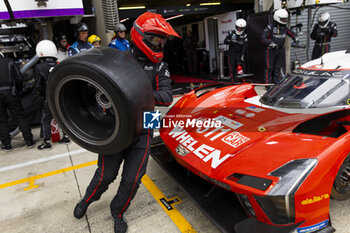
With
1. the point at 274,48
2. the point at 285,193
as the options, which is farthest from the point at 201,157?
the point at 274,48

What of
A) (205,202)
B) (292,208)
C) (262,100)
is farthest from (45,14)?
(292,208)

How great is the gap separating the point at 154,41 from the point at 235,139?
1.02 m

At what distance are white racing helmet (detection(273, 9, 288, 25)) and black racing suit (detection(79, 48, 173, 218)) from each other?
5.51 metres

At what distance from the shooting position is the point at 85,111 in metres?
2.17

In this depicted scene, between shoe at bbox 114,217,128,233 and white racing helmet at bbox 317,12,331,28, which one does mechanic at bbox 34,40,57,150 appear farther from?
white racing helmet at bbox 317,12,331,28

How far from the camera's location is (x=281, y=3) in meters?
7.44

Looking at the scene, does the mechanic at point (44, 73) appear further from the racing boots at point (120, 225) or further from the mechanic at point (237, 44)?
the mechanic at point (237, 44)

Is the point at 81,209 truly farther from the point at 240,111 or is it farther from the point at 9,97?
the point at 9,97

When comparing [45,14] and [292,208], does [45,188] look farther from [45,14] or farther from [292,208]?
[45,14]

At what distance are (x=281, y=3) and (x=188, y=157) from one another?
22.8 feet

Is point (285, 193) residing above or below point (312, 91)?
below

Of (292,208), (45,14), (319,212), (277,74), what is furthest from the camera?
(277,74)

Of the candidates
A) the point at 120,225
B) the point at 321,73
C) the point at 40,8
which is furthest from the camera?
Result: the point at 40,8

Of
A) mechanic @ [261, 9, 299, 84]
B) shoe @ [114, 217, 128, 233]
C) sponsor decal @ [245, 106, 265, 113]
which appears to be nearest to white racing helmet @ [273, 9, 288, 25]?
mechanic @ [261, 9, 299, 84]
